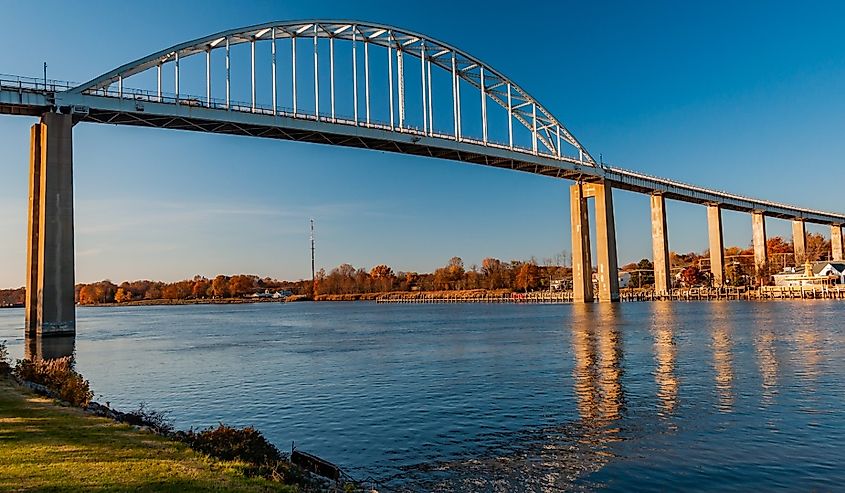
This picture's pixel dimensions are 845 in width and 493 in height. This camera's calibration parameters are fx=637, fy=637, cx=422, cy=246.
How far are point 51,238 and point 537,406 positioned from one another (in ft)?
108

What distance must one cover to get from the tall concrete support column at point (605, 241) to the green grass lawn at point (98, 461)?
2958 inches

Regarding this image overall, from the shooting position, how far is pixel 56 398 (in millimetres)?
13750

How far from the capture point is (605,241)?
80.2m

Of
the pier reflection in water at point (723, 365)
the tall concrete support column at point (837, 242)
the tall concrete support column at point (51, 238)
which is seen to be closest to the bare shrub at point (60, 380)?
the pier reflection in water at point (723, 365)

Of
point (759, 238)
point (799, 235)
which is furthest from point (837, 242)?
point (759, 238)

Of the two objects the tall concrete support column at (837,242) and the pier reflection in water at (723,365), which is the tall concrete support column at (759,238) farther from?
the pier reflection in water at (723,365)

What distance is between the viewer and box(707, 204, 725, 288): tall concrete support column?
342ft

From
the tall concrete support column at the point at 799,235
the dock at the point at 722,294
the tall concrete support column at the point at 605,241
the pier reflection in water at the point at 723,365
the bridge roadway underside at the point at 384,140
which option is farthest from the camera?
the tall concrete support column at the point at 799,235

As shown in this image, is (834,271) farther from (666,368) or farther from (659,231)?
(666,368)

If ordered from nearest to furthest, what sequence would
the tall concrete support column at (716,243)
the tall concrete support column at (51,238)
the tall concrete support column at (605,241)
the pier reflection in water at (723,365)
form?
the pier reflection in water at (723,365) → the tall concrete support column at (51,238) → the tall concrete support column at (605,241) → the tall concrete support column at (716,243)

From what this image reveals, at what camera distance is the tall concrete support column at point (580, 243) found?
82.7 metres

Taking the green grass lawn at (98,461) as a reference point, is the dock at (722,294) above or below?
below

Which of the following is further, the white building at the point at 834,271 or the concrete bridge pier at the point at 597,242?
the white building at the point at 834,271

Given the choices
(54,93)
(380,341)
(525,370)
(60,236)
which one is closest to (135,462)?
(525,370)
